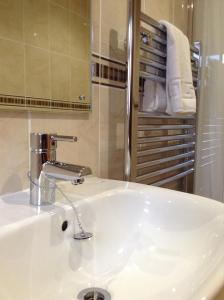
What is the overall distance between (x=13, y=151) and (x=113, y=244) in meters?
0.32

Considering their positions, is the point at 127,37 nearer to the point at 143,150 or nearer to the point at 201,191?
the point at 143,150

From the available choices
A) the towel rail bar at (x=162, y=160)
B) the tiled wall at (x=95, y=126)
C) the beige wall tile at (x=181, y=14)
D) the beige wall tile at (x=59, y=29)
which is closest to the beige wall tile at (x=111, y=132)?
the tiled wall at (x=95, y=126)

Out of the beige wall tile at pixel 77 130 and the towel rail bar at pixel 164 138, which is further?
the towel rail bar at pixel 164 138

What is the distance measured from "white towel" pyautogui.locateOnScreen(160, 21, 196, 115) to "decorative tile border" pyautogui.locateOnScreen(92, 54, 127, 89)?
0.67 ft

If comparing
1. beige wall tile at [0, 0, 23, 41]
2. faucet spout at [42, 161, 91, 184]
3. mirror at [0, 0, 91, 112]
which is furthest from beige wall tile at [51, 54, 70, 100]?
faucet spout at [42, 161, 91, 184]

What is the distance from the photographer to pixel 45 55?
70 centimetres

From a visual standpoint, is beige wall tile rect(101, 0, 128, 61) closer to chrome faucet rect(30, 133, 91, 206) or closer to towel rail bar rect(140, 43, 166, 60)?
towel rail bar rect(140, 43, 166, 60)

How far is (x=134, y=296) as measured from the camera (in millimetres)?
547

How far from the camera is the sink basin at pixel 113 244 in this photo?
1.61 feet

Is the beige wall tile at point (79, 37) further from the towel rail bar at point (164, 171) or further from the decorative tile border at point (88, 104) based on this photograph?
the towel rail bar at point (164, 171)

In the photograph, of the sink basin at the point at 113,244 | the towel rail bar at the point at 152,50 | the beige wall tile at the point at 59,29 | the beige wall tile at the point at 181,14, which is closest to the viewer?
the sink basin at the point at 113,244

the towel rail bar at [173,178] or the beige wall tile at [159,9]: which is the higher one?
the beige wall tile at [159,9]

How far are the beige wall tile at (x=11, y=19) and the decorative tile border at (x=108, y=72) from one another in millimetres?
280

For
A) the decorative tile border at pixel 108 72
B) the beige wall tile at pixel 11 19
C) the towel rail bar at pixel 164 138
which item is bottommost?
the towel rail bar at pixel 164 138
